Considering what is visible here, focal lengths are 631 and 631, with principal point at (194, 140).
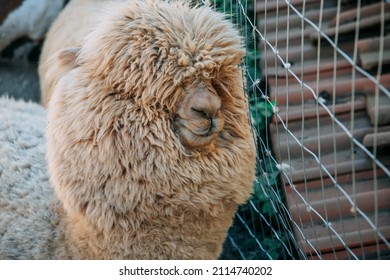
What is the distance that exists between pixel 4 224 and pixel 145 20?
2.89 feet

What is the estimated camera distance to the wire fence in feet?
6.82

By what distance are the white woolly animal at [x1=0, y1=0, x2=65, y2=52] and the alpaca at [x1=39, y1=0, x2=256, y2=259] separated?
179cm

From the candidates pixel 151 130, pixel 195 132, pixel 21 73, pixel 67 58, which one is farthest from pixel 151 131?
pixel 21 73

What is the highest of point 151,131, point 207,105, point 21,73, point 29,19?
point 207,105

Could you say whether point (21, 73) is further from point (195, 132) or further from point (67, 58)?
point (195, 132)

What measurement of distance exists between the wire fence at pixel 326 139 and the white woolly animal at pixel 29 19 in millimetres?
1465

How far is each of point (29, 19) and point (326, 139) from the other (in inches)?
83.2

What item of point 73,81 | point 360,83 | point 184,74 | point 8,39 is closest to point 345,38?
point 360,83

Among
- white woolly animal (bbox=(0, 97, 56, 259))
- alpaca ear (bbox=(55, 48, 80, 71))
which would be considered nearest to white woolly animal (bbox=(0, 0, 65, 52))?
white woolly animal (bbox=(0, 97, 56, 259))

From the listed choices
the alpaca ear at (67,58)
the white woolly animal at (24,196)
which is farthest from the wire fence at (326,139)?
the white woolly animal at (24,196)

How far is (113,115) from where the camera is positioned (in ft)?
6.01

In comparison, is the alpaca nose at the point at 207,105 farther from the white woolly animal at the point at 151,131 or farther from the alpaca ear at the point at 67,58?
the alpaca ear at the point at 67,58

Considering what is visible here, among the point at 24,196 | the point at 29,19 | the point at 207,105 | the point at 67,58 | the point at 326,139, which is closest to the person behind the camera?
the point at 207,105

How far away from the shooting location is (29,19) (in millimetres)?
3709
